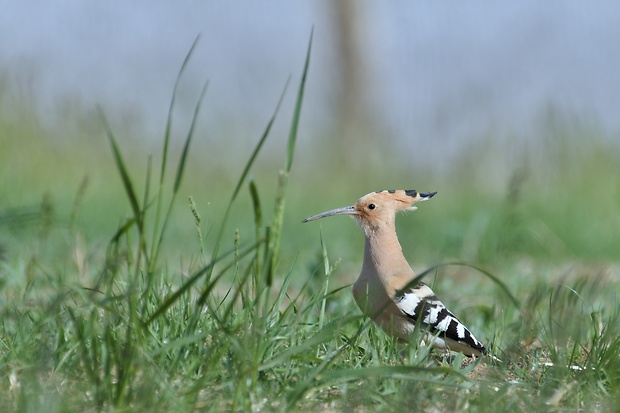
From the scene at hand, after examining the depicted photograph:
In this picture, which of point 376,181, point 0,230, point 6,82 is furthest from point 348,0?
point 0,230

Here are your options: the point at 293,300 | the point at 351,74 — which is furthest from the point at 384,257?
the point at 351,74

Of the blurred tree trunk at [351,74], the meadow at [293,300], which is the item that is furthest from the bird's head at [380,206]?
the blurred tree trunk at [351,74]

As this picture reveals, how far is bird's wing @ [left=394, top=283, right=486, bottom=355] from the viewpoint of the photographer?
305 cm

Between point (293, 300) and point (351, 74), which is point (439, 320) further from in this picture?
point (351, 74)

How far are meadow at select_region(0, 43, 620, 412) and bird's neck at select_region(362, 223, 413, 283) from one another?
0.11 meters

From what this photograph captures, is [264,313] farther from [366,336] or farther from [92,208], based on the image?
[92,208]

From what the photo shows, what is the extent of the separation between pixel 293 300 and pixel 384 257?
44 cm

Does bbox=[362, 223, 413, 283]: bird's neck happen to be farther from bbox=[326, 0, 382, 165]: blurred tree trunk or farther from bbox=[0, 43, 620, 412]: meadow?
bbox=[326, 0, 382, 165]: blurred tree trunk

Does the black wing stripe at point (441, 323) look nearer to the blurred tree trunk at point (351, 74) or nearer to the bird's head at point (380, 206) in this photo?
the bird's head at point (380, 206)

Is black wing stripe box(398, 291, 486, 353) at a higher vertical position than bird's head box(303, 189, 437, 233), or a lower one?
lower

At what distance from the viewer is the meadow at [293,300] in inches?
94.0

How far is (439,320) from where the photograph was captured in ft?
10.1

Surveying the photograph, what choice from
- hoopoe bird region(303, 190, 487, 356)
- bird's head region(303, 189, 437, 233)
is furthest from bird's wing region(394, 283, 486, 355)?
bird's head region(303, 189, 437, 233)

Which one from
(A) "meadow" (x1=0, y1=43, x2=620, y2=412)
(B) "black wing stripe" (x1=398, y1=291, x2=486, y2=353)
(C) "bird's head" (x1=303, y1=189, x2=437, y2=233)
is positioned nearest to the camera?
(A) "meadow" (x1=0, y1=43, x2=620, y2=412)
